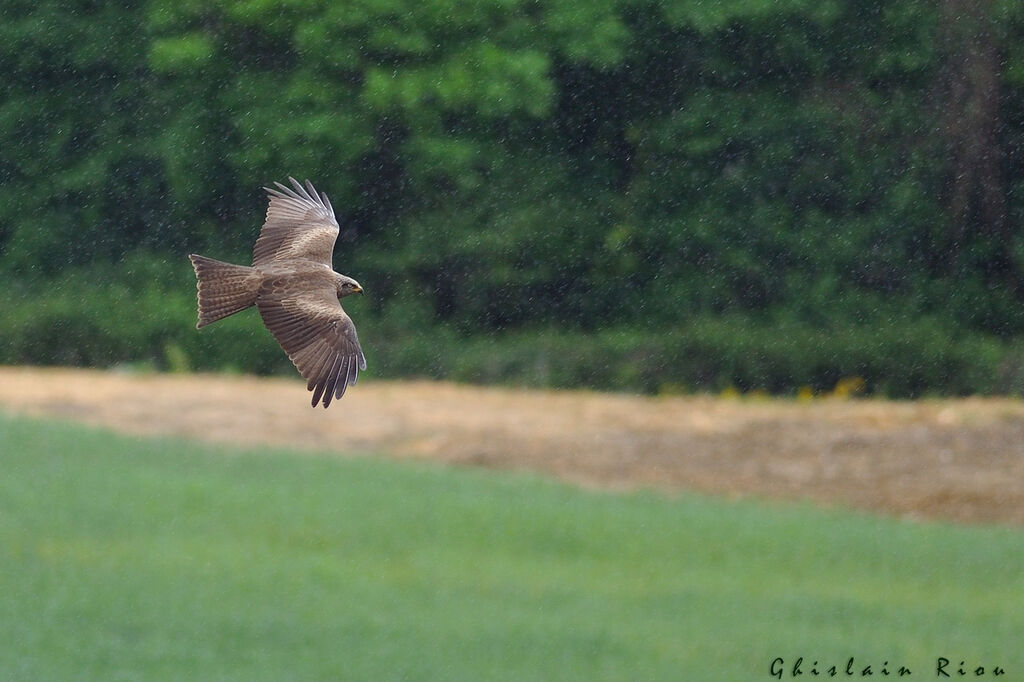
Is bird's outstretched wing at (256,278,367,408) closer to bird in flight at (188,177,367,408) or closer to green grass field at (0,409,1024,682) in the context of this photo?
bird in flight at (188,177,367,408)

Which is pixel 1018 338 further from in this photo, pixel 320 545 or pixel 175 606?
pixel 175 606

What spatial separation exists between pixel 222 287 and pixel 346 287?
0.14 meters

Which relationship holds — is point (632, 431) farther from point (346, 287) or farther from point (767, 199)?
point (346, 287)

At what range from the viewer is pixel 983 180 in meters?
22.0

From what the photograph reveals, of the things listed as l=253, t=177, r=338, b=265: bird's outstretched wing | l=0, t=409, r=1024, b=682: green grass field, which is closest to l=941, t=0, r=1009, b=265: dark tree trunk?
l=0, t=409, r=1024, b=682: green grass field

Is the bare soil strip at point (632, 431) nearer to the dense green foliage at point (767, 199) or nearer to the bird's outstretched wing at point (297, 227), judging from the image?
the dense green foliage at point (767, 199)

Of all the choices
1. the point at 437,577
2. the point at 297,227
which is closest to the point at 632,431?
the point at 437,577

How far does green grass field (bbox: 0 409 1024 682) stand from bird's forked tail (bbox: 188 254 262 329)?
878cm

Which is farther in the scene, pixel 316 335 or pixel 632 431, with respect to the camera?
pixel 632 431

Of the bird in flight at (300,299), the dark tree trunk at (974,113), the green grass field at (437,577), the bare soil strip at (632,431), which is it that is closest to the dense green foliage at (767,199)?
the dark tree trunk at (974,113)

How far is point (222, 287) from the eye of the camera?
1474 mm

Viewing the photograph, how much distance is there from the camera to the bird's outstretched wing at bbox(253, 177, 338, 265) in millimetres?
1507

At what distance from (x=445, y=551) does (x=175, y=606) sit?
9.13 feet

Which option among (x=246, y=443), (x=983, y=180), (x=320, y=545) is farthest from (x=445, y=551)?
(x=983, y=180)
